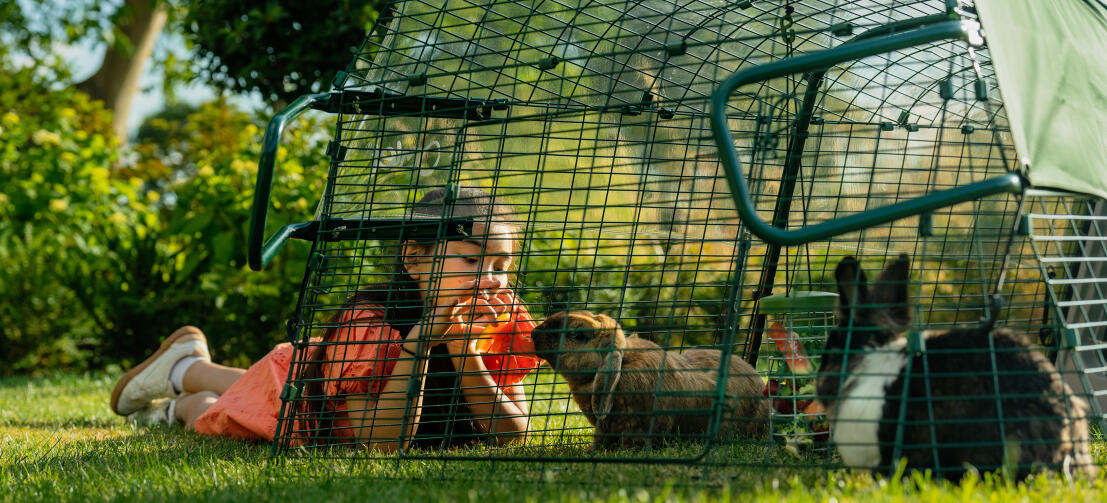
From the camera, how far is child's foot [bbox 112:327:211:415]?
4176 millimetres

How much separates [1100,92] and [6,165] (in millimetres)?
7800

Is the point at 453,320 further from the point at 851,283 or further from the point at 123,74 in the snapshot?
the point at 123,74

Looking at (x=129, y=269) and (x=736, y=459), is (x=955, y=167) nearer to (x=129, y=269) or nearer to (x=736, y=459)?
(x=736, y=459)

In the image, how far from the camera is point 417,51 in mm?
3135

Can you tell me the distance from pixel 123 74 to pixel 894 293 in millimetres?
12386

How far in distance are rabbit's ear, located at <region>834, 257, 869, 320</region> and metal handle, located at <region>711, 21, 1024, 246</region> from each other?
23 centimetres

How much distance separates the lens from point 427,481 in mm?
2412

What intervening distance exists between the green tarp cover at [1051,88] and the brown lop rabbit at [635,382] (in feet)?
4.14

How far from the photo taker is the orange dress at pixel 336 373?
3305 millimetres

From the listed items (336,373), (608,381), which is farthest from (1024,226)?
(336,373)

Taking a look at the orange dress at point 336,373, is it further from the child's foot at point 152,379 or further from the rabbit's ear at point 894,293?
the rabbit's ear at point 894,293

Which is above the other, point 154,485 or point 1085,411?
point 1085,411

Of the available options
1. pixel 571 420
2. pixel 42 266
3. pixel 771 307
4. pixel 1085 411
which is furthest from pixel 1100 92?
pixel 42 266

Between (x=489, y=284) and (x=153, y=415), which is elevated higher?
(x=489, y=284)
